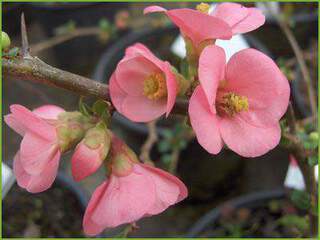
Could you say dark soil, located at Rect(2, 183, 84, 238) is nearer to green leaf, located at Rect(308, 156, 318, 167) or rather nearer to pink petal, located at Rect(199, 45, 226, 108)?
green leaf, located at Rect(308, 156, 318, 167)

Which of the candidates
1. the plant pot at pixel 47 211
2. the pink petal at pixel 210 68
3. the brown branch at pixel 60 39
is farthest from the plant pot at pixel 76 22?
the pink petal at pixel 210 68

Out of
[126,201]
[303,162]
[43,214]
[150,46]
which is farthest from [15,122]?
[150,46]

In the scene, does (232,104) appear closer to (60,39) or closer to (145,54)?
(145,54)

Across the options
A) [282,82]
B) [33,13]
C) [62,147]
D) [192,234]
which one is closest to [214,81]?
[282,82]

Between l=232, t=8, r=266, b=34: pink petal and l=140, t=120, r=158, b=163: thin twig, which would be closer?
l=232, t=8, r=266, b=34: pink petal

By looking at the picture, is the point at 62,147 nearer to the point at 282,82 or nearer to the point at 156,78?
the point at 156,78

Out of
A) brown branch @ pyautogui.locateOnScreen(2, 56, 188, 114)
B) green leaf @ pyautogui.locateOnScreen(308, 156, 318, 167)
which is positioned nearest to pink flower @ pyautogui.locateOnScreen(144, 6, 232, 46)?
brown branch @ pyautogui.locateOnScreen(2, 56, 188, 114)
